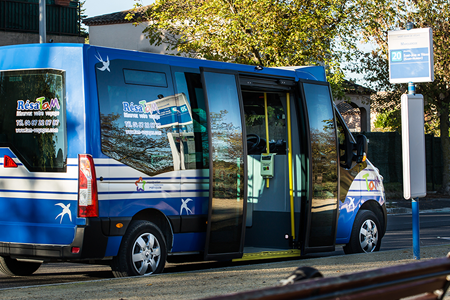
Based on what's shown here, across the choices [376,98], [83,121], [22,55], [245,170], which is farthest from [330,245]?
[376,98]

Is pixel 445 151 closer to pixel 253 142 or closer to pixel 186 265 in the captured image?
pixel 253 142

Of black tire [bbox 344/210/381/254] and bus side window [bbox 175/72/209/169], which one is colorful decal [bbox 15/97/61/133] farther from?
black tire [bbox 344/210/381/254]

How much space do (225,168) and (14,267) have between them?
294cm

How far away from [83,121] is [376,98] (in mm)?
20798

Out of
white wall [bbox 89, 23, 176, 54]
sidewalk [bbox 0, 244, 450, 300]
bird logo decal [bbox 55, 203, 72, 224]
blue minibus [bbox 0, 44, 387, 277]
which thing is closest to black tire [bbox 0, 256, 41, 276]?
blue minibus [bbox 0, 44, 387, 277]

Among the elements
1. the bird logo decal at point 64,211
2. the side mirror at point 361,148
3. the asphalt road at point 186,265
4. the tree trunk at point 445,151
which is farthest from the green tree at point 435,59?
Result: the bird logo decal at point 64,211

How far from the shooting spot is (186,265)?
847 centimetres

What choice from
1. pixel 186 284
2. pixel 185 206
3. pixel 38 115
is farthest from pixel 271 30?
pixel 186 284

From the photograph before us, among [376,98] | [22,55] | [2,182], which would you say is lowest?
[2,182]

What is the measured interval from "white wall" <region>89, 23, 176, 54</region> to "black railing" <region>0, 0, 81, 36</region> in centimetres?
1260

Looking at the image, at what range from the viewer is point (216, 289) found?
5.69 m

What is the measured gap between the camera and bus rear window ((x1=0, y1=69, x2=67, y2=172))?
245 inches

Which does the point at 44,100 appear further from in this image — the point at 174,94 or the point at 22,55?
the point at 174,94

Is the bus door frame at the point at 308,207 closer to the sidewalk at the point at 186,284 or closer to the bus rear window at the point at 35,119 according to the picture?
the sidewalk at the point at 186,284
